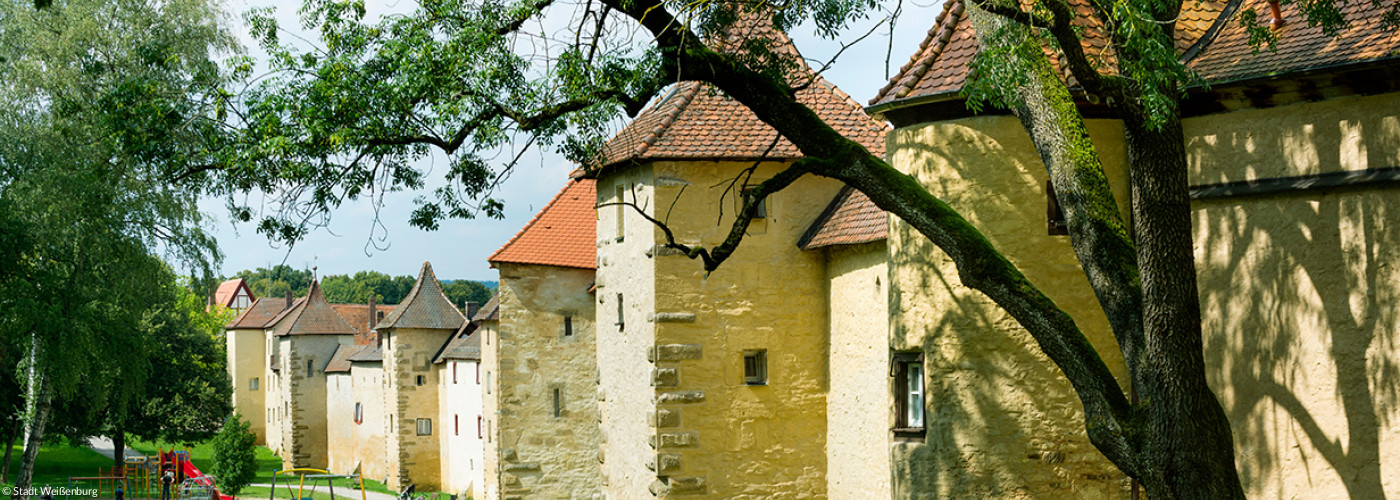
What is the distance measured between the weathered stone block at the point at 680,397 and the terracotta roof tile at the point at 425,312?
3114cm

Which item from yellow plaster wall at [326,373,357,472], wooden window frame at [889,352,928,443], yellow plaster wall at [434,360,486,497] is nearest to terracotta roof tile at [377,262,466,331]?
yellow plaster wall at [434,360,486,497]

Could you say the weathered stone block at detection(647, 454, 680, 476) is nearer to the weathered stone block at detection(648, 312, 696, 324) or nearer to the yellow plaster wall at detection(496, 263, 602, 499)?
the weathered stone block at detection(648, 312, 696, 324)

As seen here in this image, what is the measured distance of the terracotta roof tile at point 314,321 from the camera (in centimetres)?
6488

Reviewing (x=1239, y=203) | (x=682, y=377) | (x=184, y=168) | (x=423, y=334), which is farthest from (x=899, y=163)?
(x=423, y=334)

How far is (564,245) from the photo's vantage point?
25031mm

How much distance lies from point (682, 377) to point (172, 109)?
7.48 meters

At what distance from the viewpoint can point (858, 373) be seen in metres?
16.2

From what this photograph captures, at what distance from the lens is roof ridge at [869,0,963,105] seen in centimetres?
1270

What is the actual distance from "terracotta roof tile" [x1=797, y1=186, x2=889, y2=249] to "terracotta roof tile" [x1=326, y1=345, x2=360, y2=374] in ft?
147

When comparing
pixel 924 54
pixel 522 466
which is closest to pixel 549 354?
pixel 522 466

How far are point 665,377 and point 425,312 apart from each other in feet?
104

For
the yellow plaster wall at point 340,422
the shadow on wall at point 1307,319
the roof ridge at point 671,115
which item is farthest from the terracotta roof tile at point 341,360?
the shadow on wall at point 1307,319

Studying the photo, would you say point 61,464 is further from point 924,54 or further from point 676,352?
point 924,54

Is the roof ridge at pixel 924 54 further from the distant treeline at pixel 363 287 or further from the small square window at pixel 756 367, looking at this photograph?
the distant treeline at pixel 363 287
